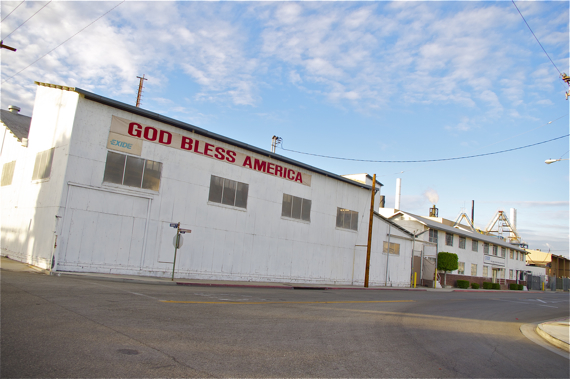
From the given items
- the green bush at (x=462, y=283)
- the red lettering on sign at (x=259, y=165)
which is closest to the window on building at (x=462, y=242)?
the green bush at (x=462, y=283)

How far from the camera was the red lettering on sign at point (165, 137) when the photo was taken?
20578 mm

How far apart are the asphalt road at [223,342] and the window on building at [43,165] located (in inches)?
350

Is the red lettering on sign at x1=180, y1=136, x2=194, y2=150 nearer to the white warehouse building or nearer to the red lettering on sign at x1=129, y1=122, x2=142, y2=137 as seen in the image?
the white warehouse building

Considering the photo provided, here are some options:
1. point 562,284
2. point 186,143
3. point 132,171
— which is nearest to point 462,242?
→ point 186,143

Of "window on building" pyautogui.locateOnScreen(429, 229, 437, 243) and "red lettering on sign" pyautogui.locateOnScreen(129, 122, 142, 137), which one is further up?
"red lettering on sign" pyautogui.locateOnScreen(129, 122, 142, 137)

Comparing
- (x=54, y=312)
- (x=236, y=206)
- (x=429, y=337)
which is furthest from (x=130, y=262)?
(x=429, y=337)

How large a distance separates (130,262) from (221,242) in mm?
5343

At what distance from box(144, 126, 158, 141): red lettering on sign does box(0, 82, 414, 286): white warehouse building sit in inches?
2.1

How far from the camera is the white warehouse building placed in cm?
1795

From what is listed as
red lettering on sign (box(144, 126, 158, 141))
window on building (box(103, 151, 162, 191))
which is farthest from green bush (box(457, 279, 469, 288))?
red lettering on sign (box(144, 126, 158, 141))

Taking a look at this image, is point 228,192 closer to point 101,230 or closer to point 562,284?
point 101,230

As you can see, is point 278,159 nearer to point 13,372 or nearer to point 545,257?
point 13,372

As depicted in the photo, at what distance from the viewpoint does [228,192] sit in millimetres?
23281

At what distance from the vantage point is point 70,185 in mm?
17562
